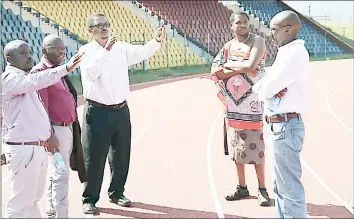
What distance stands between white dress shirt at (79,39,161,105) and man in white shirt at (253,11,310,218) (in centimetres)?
124

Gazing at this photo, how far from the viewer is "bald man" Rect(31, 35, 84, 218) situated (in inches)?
151

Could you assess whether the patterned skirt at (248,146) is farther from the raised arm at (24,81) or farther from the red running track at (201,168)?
the raised arm at (24,81)

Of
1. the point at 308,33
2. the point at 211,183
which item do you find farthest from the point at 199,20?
the point at 211,183

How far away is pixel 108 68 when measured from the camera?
13.7 ft

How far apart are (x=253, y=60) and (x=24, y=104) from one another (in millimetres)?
1920

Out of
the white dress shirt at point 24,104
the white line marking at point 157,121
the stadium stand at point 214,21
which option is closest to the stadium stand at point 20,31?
the white line marking at point 157,121

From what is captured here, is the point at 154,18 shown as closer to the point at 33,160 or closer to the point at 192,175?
the point at 192,175

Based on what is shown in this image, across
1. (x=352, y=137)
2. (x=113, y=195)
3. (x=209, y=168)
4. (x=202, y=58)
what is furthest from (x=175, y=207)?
(x=202, y=58)

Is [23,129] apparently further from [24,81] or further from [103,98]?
[103,98]

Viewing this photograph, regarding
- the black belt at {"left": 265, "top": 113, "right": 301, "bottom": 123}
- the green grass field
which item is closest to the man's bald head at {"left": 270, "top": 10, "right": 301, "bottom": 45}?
the black belt at {"left": 265, "top": 113, "right": 301, "bottom": 123}

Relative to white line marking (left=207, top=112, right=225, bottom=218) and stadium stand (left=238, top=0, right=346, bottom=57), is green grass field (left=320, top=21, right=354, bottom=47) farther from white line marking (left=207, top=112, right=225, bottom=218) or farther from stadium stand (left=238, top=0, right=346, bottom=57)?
white line marking (left=207, top=112, right=225, bottom=218)

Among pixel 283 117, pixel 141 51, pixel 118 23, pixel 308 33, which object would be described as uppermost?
pixel 118 23

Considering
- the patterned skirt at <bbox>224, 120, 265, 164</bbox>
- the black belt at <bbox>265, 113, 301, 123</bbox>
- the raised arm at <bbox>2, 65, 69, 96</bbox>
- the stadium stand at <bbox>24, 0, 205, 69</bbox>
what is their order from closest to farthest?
the raised arm at <bbox>2, 65, 69, 96</bbox>
the black belt at <bbox>265, 113, 301, 123</bbox>
the patterned skirt at <bbox>224, 120, 265, 164</bbox>
the stadium stand at <bbox>24, 0, 205, 69</bbox>

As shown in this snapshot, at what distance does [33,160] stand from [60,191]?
0.65 meters
